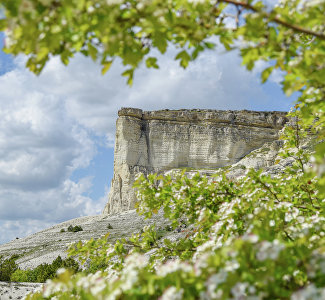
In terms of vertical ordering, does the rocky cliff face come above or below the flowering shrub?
above

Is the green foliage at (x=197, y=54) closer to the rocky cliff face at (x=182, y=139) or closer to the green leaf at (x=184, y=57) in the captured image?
the green leaf at (x=184, y=57)

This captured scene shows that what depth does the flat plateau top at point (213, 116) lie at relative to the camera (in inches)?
2872

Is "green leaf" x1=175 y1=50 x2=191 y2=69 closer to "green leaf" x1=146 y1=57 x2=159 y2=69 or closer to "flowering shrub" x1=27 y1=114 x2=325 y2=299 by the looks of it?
"green leaf" x1=146 y1=57 x2=159 y2=69

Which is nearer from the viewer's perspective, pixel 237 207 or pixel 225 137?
pixel 237 207

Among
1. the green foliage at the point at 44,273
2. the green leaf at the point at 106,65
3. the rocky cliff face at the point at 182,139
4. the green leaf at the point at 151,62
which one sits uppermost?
the rocky cliff face at the point at 182,139

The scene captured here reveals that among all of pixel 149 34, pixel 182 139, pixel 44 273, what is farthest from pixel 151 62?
pixel 182 139

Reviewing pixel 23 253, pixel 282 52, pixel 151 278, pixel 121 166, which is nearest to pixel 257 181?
pixel 282 52

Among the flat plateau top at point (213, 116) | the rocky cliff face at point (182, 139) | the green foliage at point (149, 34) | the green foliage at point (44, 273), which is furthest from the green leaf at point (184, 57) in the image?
the flat plateau top at point (213, 116)

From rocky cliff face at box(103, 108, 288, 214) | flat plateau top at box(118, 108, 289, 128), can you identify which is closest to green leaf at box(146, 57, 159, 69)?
rocky cliff face at box(103, 108, 288, 214)

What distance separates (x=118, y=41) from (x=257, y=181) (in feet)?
11.8

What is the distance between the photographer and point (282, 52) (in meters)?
2.71

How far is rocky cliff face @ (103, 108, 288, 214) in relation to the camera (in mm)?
70312

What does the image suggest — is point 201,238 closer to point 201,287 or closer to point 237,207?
point 237,207

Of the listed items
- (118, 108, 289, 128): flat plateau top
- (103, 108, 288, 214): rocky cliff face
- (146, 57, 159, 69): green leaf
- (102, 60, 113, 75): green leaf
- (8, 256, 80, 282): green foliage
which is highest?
(118, 108, 289, 128): flat plateau top
